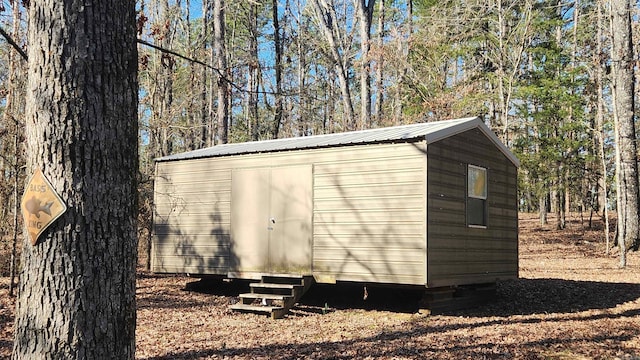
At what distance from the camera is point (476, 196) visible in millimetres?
10406

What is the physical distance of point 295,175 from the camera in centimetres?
1042

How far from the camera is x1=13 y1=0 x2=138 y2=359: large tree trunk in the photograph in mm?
2926

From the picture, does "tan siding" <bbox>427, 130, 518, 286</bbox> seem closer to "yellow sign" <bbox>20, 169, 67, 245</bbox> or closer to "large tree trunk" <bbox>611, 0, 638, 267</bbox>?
"large tree trunk" <bbox>611, 0, 638, 267</bbox>

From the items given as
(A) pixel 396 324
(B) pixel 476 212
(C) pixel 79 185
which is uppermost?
(C) pixel 79 185

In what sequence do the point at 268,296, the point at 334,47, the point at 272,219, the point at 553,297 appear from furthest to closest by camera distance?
the point at 334,47 < the point at 553,297 < the point at 272,219 < the point at 268,296

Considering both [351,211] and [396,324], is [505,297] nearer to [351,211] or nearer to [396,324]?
[396,324]

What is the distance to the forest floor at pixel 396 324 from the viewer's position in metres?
6.98

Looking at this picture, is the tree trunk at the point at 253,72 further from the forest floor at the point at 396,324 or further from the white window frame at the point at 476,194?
the white window frame at the point at 476,194

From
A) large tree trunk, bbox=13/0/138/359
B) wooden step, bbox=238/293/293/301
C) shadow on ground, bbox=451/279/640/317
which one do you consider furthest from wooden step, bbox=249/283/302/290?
large tree trunk, bbox=13/0/138/359

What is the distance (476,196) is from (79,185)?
332 inches

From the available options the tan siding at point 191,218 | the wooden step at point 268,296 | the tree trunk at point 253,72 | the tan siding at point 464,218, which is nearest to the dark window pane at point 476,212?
the tan siding at point 464,218

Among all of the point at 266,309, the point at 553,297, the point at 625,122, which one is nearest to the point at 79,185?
the point at 266,309

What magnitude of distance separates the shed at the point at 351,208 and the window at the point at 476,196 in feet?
0.11

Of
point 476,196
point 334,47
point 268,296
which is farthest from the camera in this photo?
point 334,47
